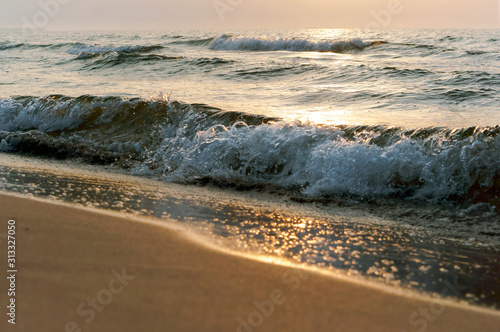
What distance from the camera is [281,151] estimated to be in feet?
17.5

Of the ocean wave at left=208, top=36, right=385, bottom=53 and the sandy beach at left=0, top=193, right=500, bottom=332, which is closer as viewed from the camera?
the sandy beach at left=0, top=193, right=500, bottom=332

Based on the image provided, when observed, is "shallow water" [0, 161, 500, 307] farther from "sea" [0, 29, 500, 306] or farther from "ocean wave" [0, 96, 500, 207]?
"ocean wave" [0, 96, 500, 207]

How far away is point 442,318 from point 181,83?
8869mm

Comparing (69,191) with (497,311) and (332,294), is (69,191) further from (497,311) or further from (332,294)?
(497,311)

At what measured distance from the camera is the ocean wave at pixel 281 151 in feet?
15.3

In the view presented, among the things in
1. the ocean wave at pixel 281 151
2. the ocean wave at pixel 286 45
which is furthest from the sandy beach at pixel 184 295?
the ocean wave at pixel 286 45

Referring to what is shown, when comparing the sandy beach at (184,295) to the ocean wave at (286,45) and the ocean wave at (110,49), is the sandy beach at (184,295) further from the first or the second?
the ocean wave at (110,49)

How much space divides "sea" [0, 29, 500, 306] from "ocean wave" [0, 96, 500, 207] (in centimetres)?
2

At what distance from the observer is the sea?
10.8ft

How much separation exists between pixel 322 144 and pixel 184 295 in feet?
10.9

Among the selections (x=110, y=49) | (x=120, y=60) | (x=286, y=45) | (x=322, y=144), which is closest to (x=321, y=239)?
(x=322, y=144)

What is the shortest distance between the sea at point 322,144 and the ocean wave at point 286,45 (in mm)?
6237

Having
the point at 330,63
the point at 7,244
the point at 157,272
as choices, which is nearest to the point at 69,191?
the point at 7,244

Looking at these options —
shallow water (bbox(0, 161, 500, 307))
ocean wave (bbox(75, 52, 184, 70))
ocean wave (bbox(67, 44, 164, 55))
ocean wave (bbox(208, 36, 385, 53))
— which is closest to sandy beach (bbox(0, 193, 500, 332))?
shallow water (bbox(0, 161, 500, 307))
